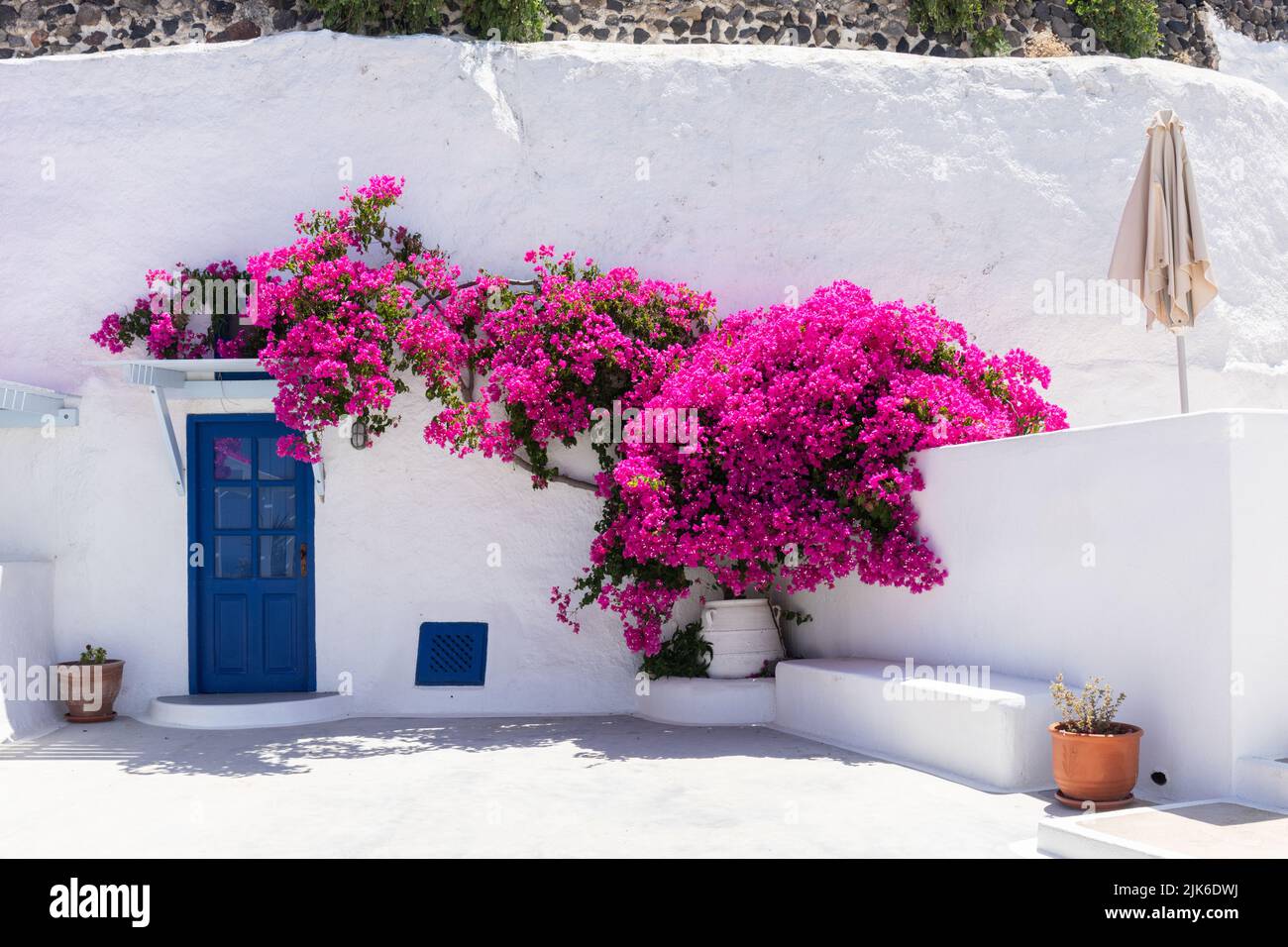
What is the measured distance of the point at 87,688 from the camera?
328 inches

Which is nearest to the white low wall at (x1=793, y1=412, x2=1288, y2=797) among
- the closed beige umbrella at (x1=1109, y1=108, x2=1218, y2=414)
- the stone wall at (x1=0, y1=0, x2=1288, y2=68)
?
the closed beige umbrella at (x1=1109, y1=108, x2=1218, y2=414)

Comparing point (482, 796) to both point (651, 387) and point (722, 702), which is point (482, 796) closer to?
point (722, 702)

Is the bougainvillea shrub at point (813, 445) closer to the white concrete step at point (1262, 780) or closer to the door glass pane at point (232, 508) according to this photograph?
the white concrete step at point (1262, 780)

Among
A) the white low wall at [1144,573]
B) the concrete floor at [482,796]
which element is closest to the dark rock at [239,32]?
the concrete floor at [482,796]

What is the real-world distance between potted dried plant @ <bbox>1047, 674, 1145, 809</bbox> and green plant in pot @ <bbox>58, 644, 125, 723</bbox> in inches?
235

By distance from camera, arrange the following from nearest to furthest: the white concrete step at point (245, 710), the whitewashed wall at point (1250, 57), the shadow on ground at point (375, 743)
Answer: the shadow on ground at point (375, 743)
the white concrete step at point (245, 710)
the whitewashed wall at point (1250, 57)

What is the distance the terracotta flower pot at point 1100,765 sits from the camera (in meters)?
5.48

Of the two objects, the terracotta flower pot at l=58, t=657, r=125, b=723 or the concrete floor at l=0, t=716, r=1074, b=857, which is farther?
the terracotta flower pot at l=58, t=657, r=125, b=723

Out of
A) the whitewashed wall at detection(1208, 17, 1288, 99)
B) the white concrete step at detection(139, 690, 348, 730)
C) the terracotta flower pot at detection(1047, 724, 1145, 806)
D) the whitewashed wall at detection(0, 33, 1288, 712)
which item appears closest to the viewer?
the terracotta flower pot at detection(1047, 724, 1145, 806)

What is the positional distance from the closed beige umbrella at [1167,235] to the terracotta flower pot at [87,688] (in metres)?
6.82

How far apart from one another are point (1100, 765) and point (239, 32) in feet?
27.7

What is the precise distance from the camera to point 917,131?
29.6ft

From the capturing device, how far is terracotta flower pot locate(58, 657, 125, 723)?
8312 mm

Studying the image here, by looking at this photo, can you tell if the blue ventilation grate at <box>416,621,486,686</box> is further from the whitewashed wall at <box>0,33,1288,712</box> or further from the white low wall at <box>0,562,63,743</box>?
the white low wall at <box>0,562,63,743</box>
